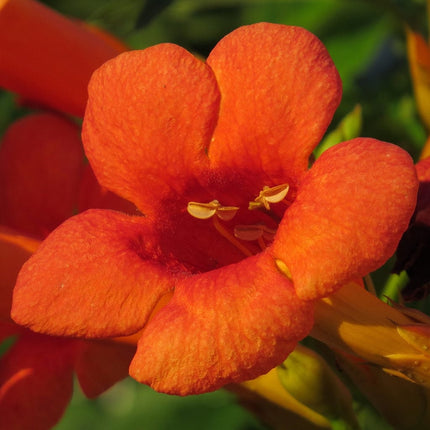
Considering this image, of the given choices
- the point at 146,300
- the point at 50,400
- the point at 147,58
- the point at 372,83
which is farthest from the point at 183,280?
the point at 372,83

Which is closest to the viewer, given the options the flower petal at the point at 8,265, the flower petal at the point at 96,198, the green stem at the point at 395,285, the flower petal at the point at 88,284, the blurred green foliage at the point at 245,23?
the flower petal at the point at 88,284

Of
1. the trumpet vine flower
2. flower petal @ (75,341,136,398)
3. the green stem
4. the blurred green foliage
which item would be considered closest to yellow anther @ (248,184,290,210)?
the trumpet vine flower

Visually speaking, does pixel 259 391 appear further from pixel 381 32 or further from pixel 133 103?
pixel 381 32

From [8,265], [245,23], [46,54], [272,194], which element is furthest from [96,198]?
[245,23]

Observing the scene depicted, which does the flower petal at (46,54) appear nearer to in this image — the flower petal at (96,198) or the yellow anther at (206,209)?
the flower petal at (96,198)

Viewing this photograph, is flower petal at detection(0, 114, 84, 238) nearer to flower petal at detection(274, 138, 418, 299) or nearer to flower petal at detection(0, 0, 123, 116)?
flower petal at detection(0, 0, 123, 116)

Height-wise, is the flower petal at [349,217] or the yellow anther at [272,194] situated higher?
the flower petal at [349,217]

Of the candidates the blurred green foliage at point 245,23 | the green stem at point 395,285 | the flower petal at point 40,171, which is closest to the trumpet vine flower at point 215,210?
the green stem at point 395,285
